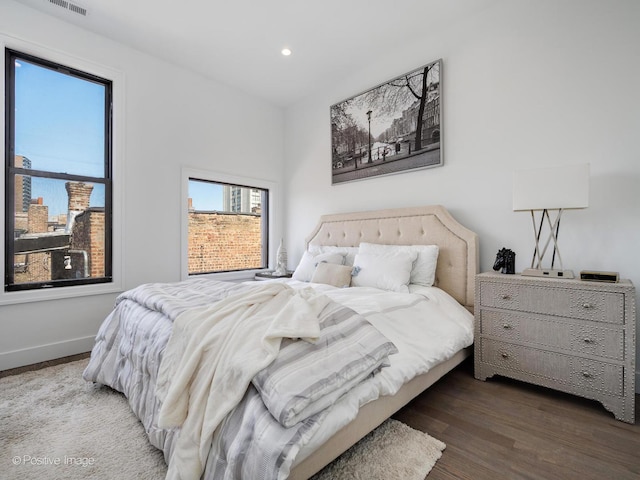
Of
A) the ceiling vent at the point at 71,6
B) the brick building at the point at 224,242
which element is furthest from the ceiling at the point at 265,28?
the brick building at the point at 224,242

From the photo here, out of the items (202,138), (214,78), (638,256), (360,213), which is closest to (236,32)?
(214,78)

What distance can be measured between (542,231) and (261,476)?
253cm

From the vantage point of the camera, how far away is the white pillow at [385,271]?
2.43 meters

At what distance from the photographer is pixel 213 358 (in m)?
1.13

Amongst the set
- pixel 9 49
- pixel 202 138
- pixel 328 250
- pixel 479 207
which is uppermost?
pixel 9 49

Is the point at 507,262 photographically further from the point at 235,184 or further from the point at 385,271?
the point at 235,184

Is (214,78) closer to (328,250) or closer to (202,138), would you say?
(202,138)

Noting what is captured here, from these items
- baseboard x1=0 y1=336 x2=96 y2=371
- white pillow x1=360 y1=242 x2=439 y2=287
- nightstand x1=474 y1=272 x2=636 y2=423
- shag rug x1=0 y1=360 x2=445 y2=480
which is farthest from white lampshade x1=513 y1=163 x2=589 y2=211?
baseboard x1=0 y1=336 x2=96 y2=371

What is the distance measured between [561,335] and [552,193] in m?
0.92

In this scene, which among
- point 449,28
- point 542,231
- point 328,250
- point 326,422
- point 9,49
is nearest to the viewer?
point 326,422

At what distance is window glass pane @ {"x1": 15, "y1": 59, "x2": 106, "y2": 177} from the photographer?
259cm

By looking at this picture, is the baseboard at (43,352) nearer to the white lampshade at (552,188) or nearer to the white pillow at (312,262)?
the white pillow at (312,262)

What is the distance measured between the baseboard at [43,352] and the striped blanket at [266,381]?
1361 millimetres

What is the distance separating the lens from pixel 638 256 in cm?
196
